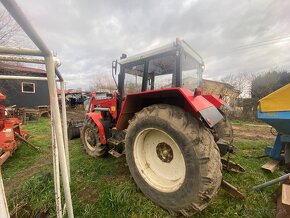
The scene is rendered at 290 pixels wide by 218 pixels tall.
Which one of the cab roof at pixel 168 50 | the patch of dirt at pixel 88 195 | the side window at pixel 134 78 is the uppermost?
the cab roof at pixel 168 50

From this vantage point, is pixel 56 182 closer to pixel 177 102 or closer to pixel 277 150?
pixel 177 102

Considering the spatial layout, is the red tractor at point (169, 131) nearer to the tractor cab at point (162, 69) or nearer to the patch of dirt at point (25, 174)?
the tractor cab at point (162, 69)

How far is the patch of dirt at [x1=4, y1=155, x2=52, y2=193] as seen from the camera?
316 cm

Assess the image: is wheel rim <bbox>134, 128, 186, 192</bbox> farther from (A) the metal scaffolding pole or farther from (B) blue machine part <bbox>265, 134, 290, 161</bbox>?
(B) blue machine part <bbox>265, 134, 290, 161</bbox>

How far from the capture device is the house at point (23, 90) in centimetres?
1405

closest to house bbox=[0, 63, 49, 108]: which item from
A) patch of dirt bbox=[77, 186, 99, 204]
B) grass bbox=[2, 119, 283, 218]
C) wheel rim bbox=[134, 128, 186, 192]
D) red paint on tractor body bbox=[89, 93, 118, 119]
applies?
red paint on tractor body bbox=[89, 93, 118, 119]

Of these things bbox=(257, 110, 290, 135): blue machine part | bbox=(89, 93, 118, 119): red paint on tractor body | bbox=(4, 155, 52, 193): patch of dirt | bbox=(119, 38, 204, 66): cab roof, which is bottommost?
bbox=(4, 155, 52, 193): patch of dirt

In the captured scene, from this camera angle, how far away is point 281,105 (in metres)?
2.90

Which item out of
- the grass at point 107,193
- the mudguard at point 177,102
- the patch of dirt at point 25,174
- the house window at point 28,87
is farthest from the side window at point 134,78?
the house window at point 28,87

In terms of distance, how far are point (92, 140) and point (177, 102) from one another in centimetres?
253

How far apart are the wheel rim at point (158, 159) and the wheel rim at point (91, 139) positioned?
170cm

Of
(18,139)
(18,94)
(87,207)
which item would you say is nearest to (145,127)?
(87,207)

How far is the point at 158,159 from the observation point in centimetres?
267

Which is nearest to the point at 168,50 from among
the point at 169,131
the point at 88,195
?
the point at 169,131
